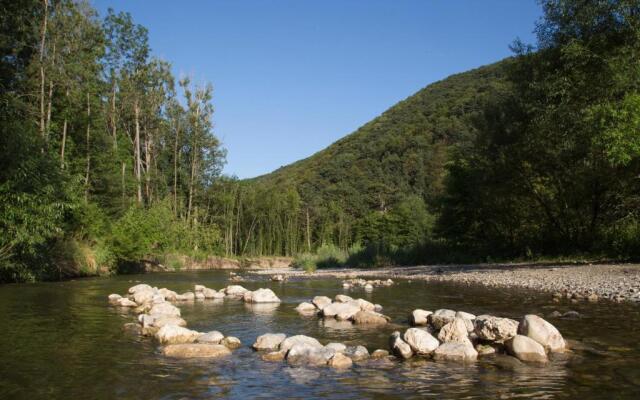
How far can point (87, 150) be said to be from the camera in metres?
28.7

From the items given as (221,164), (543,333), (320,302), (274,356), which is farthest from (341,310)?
(221,164)

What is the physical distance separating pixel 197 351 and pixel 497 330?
14.3 feet

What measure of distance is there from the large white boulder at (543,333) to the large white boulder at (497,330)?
16 cm

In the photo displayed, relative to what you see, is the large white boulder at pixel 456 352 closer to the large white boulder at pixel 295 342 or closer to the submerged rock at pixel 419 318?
the large white boulder at pixel 295 342

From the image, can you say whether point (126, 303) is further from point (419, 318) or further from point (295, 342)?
point (419, 318)

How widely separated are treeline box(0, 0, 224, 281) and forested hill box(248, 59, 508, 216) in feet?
62.9

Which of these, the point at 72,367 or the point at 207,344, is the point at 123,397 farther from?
the point at 207,344

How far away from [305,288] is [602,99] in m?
12.4

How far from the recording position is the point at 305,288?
17781 mm

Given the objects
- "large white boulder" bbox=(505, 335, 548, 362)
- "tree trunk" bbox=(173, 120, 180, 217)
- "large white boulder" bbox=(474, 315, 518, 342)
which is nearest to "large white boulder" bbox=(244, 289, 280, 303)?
"large white boulder" bbox=(474, 315, 518, 342)

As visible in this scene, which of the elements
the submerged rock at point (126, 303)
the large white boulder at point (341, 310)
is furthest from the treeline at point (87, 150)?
the large white boulder at point (341, 310)

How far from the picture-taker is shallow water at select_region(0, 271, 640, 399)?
539 cm

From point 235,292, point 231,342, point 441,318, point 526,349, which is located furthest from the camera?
point 235,292

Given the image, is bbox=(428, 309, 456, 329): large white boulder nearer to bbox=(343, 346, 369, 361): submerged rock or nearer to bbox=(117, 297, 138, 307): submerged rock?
bbox=(343, 346, 369, 361): submerged rock
